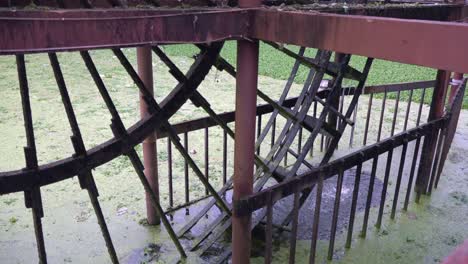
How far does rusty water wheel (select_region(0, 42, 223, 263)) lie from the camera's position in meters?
2.71

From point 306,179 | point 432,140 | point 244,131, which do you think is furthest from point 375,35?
point 432,140

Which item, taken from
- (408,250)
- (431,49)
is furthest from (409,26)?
(408,250)

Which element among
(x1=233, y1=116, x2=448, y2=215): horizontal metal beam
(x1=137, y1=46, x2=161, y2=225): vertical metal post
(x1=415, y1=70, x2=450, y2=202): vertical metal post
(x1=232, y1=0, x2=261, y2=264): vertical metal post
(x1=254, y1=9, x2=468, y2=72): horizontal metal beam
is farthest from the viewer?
(x1=415, y1=70, x2=450, y2=202): vertical metal post

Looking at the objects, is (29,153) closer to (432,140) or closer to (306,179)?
(306,179)

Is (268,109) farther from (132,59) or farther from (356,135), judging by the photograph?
(132,59)

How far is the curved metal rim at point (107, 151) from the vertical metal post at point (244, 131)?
538 mm

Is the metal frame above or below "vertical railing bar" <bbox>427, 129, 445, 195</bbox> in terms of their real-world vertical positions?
above

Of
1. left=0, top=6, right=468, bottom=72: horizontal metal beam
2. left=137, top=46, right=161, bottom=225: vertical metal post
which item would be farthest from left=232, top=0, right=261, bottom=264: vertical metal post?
left=137, top=46, right=161, bottom=225: vertical metal post

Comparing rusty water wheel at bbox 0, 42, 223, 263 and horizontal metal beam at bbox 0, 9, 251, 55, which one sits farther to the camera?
rusty water wheel at bbox 0, 42, 223, 263

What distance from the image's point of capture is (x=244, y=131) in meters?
2.77

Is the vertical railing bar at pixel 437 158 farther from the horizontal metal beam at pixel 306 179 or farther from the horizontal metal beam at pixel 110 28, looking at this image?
the horizontal metal beam at pixel 110 28

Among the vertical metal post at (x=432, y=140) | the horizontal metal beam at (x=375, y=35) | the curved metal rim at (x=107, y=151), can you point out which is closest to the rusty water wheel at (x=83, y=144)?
the curved metal rim at (x=107, y=151)

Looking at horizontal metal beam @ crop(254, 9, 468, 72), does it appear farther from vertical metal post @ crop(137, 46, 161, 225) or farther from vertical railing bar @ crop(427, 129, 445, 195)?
vertical railing bar @ crop(427, 129, 445, 195)

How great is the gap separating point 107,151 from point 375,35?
189 cm
